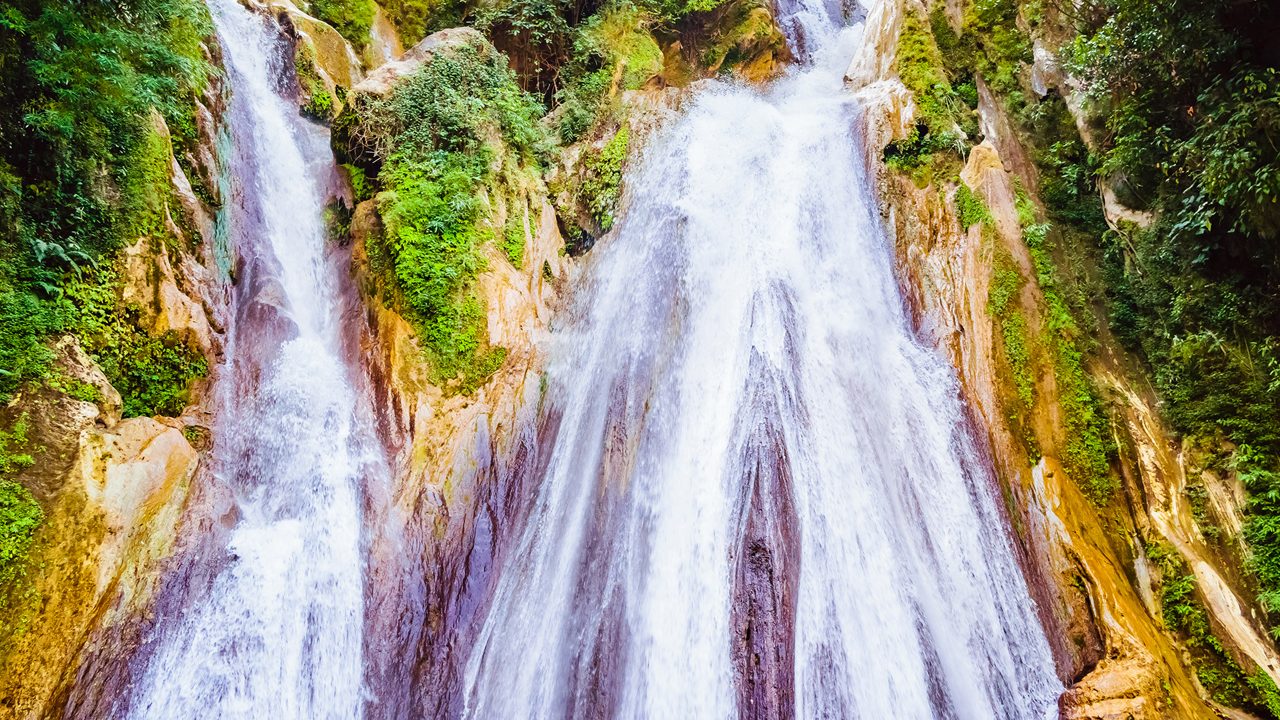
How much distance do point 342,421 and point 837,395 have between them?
25.1ft

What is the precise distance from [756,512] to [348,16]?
1757 cm

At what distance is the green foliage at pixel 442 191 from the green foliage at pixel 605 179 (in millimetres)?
1327

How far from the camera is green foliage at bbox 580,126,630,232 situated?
12.0 metres

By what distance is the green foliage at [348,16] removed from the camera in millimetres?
15633

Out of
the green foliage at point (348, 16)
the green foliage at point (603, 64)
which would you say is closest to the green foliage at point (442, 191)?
the green foliage at point (603, 64)

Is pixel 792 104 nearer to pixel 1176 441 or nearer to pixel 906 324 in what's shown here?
pixel 906 324

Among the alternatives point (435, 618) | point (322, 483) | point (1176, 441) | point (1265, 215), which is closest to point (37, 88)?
point (322, 483)

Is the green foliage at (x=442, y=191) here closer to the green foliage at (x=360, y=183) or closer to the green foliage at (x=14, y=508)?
the green foliage at (x=360, y=183)

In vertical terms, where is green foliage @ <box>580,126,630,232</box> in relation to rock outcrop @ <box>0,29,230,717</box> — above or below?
above

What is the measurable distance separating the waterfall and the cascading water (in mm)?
1957

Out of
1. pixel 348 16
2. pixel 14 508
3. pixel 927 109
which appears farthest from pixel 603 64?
pixel 14 508

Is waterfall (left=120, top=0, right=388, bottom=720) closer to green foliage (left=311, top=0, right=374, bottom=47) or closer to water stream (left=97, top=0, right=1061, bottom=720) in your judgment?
water stream (left=97, top=0, right=1061, bottom=720)

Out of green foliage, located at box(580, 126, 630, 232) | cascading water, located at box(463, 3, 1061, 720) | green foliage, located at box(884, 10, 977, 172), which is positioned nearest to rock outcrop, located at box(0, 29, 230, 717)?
cascading water, located at box(463, 3, 1061, 720)

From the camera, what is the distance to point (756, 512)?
721cm
